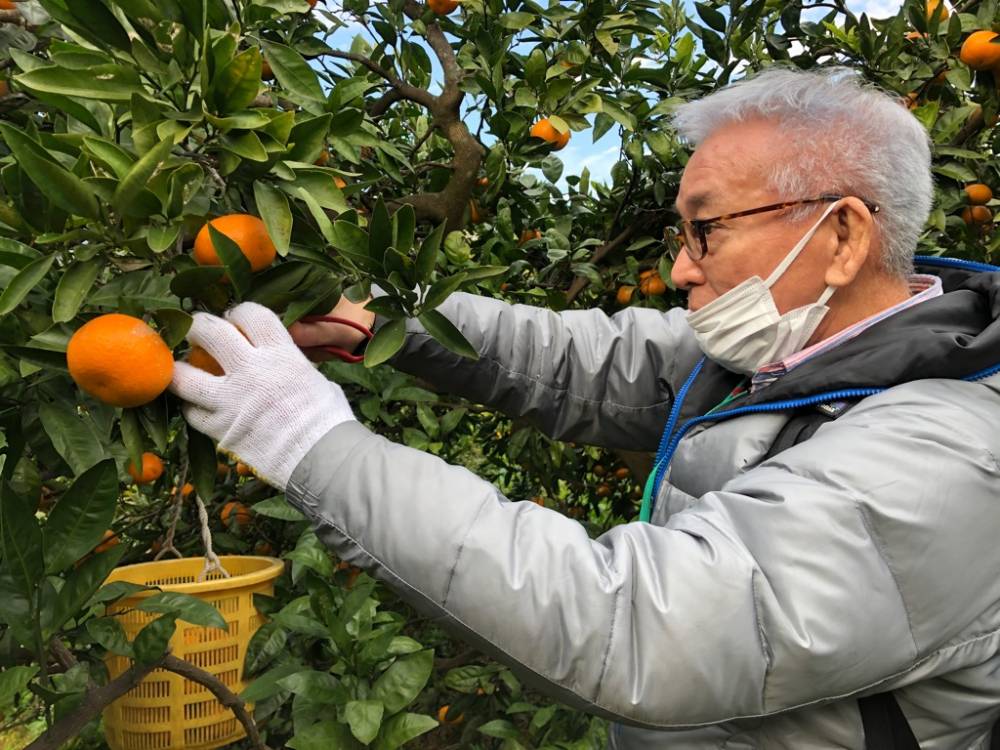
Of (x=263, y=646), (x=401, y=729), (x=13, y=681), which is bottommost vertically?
(x=263, y=646)

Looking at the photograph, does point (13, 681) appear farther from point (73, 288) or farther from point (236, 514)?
point (236, 514)

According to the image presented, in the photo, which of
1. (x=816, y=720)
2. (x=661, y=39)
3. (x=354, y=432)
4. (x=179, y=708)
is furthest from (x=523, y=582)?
(x=661, y=39)

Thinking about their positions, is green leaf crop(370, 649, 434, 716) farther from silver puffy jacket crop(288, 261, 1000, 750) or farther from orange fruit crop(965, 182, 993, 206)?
orange fruit crop(965, 182, 993, 206)

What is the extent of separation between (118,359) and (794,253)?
1013mm

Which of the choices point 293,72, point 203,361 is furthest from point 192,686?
point 293,72

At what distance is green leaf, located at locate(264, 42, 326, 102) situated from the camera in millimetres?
1272

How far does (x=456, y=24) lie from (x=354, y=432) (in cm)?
154

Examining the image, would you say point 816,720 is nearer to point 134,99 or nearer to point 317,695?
point 317,695

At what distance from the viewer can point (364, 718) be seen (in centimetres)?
129

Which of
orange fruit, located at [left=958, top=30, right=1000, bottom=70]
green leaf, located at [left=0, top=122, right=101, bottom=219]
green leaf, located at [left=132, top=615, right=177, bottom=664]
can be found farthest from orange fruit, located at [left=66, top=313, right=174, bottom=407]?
orange fruit, located at [left=958, top=30, right=1000, bottom=70]

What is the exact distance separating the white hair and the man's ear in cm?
3

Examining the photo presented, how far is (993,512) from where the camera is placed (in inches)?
41.1

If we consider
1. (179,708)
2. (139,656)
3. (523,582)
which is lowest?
(179,708)

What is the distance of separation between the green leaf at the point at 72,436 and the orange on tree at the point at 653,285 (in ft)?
5.38
